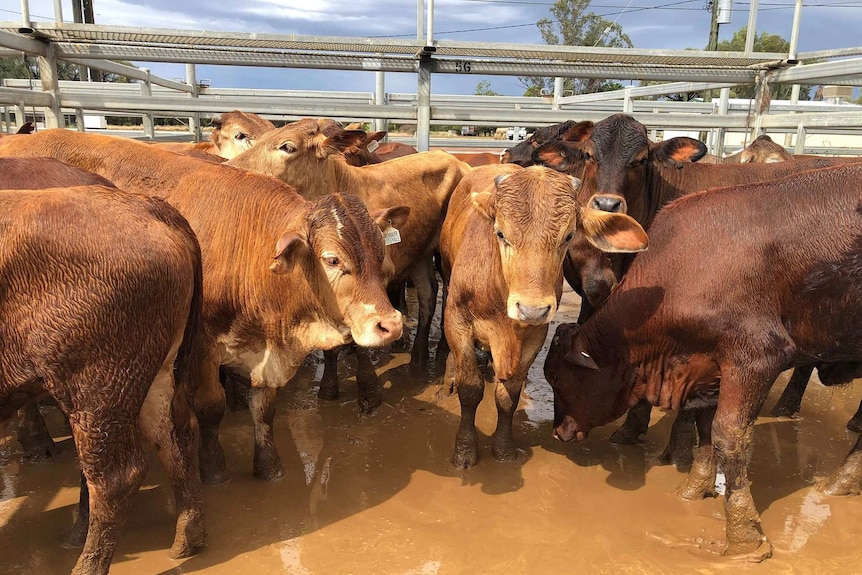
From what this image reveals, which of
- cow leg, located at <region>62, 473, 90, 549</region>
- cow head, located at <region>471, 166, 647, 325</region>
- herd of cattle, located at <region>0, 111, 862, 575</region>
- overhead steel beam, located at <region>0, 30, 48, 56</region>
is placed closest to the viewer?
herd of cattle, located at <region>0, 111, 862, 575</region>

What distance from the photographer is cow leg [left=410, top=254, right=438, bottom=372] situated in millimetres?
5988

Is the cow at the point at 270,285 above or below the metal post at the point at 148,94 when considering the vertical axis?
below

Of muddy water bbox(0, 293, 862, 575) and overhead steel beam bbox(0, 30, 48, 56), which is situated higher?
overhead steel beam bbox(0, 30, 48, 56)

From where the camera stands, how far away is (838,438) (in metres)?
4.76

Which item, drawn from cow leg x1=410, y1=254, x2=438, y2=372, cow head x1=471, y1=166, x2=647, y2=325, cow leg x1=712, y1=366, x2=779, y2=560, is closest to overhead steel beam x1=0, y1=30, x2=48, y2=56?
cow leg x1=410, y1=254, x2=438, y2=372

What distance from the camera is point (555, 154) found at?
5.21 metres

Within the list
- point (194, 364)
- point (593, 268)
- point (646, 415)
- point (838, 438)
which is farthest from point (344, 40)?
point (838, 438)

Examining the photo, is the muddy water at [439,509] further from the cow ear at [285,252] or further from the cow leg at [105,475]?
the cow ear at [285,252]

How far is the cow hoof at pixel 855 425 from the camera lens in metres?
4.71

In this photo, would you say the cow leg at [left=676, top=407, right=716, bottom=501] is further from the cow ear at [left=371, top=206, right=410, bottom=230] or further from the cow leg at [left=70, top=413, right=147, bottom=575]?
the cow leg at [left=70, top=413, right=147, bottom=575]

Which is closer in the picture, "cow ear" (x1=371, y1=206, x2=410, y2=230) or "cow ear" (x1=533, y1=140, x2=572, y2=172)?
"cow ear" (x1=371, y1=206, x2=410, y2=230)

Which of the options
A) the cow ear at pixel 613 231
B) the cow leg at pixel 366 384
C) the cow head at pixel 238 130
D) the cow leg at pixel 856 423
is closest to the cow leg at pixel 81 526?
the cow leg at pixel 366 384

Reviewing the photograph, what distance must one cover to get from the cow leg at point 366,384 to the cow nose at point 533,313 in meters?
1.99

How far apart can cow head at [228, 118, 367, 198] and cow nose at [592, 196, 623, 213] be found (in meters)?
2.16
